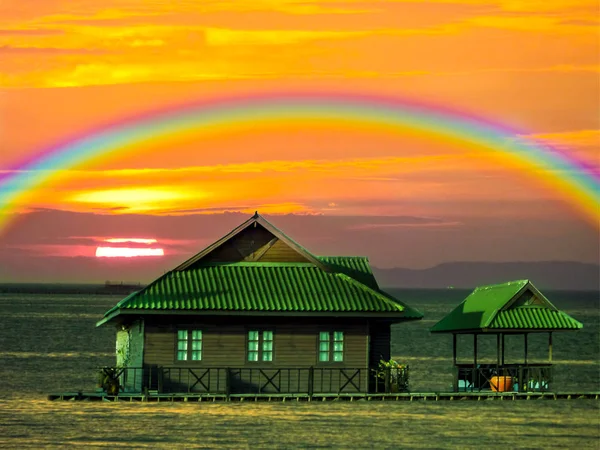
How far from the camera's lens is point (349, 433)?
39.3 metres

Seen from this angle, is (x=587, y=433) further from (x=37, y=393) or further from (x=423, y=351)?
(x=423, y=351)

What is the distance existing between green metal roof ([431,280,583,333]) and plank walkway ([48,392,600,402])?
2.56m

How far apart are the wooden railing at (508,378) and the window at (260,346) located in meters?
7.10

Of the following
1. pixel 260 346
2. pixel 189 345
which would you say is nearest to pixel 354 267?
pixel 260 346

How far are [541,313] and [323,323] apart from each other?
26.1 feet

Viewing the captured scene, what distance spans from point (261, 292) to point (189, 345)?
322 centimetres

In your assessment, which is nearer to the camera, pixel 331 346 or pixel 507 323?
pixel 507 323

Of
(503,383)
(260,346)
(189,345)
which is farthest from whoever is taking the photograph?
(503,383)

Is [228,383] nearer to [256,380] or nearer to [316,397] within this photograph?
[256,380]

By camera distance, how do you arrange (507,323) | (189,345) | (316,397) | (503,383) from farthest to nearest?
(503,383) → (507,323) → (189,345) → (316,397)

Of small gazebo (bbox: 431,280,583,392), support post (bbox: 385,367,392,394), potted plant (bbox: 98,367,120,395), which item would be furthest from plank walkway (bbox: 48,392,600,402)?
small gazebo (bbox: 431,280,583,392)

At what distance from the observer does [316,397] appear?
46781 millimetres

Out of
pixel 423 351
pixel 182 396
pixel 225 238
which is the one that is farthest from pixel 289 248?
pixel 423 351

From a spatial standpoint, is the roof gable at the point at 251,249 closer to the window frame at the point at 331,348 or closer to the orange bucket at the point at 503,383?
the window frame at the point at 331,348
